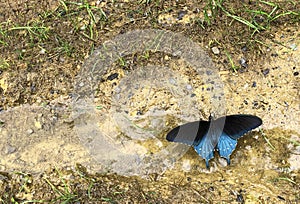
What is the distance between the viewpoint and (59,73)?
3174mm

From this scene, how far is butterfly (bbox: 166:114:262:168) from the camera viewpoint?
103 inches

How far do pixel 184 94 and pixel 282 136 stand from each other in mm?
772

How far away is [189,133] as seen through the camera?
263 centimetres

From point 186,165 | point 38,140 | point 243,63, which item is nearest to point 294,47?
point 243,63

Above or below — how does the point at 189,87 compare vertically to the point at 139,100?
above

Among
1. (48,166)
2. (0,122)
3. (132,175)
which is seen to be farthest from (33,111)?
(132,175)

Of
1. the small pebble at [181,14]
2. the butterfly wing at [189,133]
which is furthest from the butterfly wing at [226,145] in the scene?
the small pebble at [181,14]

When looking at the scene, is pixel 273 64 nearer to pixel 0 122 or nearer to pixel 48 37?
pixel 48 37

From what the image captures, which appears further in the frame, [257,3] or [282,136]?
[257,3]

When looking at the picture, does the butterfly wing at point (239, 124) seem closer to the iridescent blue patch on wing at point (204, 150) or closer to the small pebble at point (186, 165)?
the iridescent blue patch on wing at point (204, 150)

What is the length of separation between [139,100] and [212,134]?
2.36 feet

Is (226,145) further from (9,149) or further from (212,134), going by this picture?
(9,149)

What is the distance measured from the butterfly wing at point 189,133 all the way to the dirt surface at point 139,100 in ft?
1.15

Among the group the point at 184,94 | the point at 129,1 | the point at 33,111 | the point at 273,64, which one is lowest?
the point at 33,111
